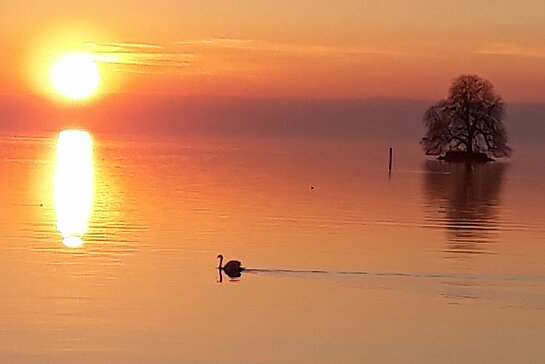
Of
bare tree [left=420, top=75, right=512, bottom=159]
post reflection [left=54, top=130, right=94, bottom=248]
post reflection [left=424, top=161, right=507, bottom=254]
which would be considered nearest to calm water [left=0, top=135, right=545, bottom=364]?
A: post reflection [left=424, top=161, right=507, bottom=254]

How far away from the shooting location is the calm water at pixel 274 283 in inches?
720

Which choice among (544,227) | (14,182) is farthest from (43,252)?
(14,182)

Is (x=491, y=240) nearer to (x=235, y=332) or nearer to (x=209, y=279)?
(x=209, y=279)

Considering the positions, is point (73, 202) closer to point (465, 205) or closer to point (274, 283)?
point (465, 205)

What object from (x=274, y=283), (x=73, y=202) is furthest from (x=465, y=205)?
(x=274, y=283)

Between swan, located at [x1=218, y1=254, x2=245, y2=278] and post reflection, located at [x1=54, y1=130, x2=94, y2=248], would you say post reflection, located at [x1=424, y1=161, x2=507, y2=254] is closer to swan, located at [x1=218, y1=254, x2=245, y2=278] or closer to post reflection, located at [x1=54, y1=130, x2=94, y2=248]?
swan, located at [x1=218, y1=254, x2=245, y2=278]

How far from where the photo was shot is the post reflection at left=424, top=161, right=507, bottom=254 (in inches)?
1336

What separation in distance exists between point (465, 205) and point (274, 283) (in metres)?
24.8

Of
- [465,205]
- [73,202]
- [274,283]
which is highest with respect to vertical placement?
[465,205]

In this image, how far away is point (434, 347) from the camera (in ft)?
61.2

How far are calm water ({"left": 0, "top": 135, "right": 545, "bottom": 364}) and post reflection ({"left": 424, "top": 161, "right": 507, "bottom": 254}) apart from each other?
0.57 feet

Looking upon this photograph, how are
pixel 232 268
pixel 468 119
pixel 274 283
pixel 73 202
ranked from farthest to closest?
1. pixel 468 119
2. pixel 73 202
3. pixel 232 268
4. pixel 274 283

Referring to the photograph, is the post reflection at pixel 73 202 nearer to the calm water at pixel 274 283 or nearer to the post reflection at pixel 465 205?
the calm water at pixel 274 283

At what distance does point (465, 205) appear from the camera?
48.1 meters
